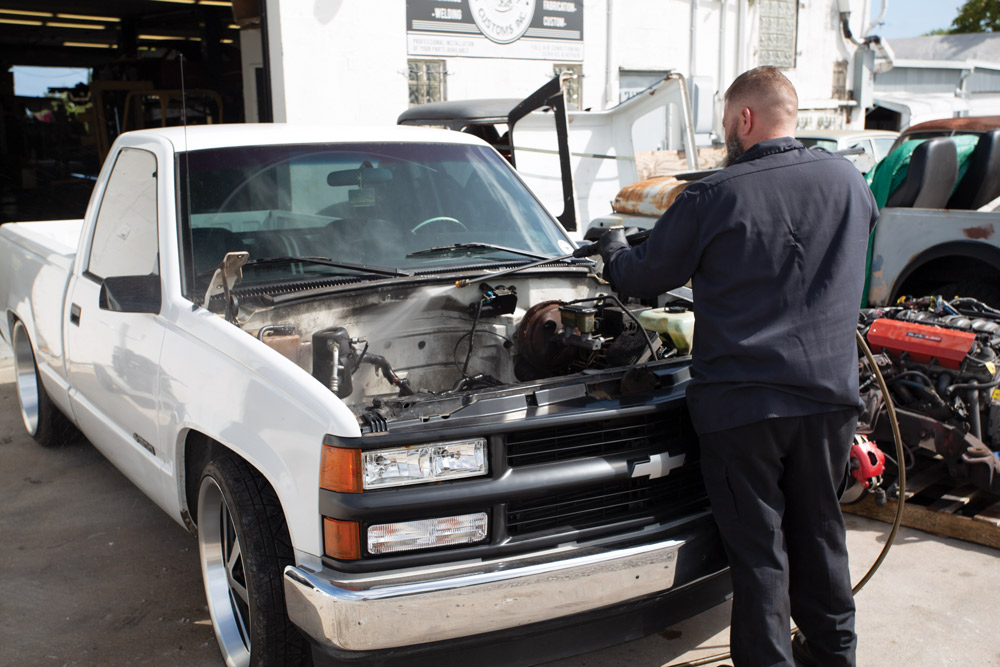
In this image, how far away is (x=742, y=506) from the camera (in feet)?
8.14

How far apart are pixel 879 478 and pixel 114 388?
3.33m

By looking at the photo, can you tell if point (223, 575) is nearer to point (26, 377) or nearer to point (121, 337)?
point (121, 337)

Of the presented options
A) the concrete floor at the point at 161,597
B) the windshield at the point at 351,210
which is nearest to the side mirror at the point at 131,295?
the windshield at the point at 351,210

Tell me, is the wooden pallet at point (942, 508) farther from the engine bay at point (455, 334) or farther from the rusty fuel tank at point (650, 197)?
the rusty fuel tank at point (650, 197)

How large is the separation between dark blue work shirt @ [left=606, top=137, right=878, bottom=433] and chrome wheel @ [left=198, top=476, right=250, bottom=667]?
65.0 inches

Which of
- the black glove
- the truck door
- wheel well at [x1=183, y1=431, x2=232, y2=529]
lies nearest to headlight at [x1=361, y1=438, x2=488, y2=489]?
the black glove

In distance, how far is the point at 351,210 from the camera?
361 centimetres

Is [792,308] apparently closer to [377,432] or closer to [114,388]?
[377,432]

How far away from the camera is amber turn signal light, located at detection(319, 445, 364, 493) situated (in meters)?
2.23

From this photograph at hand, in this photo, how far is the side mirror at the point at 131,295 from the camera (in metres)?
3.04

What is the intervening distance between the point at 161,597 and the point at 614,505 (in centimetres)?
203

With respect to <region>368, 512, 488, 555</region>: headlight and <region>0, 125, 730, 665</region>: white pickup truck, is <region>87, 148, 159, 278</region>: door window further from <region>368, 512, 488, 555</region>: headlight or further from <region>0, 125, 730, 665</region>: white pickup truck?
<region>368, 512, 488, 555</region>: headlight

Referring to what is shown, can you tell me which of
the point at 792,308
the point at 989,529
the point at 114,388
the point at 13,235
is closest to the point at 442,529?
the point at 792,308

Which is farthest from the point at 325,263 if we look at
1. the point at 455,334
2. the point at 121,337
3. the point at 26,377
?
the point at 26,377
